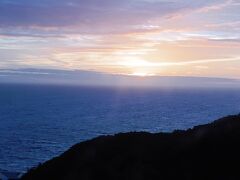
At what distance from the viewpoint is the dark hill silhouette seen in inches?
1013

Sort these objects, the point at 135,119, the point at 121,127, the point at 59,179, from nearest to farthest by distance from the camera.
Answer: the point at 59,179
the point at 121,127
the point at 135,119

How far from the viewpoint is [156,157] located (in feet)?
93.1

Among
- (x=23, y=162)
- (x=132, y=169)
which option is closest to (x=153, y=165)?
(x=132, y=169)

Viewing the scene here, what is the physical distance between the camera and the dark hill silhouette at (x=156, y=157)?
25719 millimetres

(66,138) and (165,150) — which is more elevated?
(165,150)

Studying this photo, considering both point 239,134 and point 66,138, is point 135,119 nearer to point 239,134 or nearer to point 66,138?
point 66,138

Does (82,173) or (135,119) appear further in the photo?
(135,119)

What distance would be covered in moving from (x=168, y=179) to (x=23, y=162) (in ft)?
172

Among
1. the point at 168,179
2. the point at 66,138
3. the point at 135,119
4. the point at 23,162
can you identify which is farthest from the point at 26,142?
the point at 168,179

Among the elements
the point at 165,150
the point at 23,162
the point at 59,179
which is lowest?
the point at 23,162

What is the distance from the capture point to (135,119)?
455 feet

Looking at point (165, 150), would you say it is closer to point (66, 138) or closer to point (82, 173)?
point (82, 173)

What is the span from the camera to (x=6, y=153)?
81188mm

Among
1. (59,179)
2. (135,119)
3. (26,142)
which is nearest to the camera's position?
(59,179)
